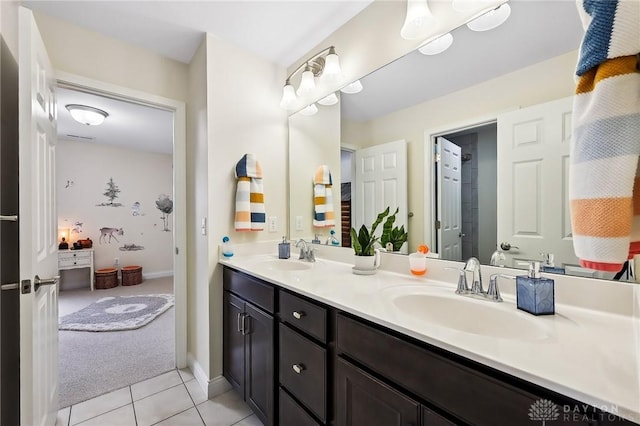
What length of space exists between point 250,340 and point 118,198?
15.2 ft

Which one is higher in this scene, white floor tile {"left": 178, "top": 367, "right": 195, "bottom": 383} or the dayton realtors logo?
the dayton realtors logo

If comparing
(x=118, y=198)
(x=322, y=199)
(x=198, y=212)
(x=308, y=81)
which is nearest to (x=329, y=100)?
(x=308, y=81)

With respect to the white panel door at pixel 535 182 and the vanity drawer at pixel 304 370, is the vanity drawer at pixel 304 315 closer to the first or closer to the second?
the vanity drawer at pixel 304 370

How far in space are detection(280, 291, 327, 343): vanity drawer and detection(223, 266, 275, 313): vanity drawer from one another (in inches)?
4.3

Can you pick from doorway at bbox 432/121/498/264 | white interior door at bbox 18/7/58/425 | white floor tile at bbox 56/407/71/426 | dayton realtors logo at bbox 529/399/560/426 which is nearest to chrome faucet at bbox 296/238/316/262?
doorway at bbox 432/121/498/264

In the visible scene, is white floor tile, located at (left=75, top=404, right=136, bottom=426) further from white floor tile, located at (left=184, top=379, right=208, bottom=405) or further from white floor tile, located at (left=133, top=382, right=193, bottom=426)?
white floor tile, located at (left=184, top=379, right=208, bottom=405)

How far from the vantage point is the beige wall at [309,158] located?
196cm

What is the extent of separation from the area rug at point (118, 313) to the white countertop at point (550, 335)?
2.66 m

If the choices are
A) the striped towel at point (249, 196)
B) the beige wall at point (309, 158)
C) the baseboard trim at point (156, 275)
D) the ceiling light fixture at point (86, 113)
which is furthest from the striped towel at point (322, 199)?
the baseboard trim at point (156, 275)

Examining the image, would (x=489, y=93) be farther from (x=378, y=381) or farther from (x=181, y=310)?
(x=181, y=310)

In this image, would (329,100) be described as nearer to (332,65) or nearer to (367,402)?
(332,65)

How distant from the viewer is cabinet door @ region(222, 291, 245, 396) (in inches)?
65.5

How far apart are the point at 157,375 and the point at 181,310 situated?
478 millimetres

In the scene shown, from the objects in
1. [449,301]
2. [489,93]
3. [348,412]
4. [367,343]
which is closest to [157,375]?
[348,412]
